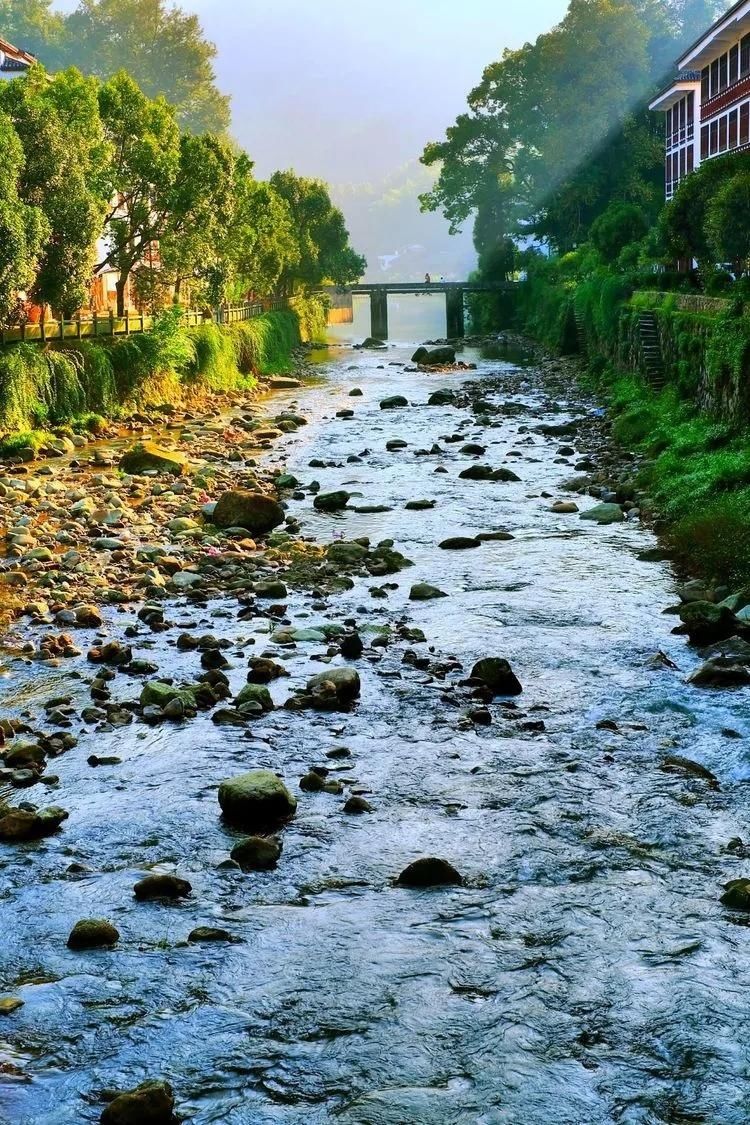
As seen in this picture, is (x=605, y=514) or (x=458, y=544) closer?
(x=458, y=544)

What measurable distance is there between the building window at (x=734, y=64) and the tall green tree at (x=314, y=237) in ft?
101

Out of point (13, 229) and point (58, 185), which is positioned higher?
point (58, 185)

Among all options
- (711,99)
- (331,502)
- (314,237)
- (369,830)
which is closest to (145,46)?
(314,237)

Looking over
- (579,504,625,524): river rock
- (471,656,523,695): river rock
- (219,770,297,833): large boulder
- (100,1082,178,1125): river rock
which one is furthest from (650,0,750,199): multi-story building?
(100,1082,178,1125): river rock

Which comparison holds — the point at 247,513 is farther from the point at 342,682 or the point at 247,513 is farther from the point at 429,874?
the point at 429,874

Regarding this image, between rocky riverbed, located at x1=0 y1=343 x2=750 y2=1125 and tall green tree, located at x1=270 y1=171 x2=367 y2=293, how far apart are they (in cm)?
6372

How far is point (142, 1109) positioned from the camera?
265 inches

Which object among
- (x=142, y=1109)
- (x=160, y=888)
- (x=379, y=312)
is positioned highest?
(x=379, y=312)

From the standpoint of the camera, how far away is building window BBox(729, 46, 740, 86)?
2053 inches

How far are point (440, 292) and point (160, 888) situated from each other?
274 feet

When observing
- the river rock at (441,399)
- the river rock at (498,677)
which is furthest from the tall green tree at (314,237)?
the river rock at (498,677)

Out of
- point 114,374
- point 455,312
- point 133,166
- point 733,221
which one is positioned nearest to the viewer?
point 733,221

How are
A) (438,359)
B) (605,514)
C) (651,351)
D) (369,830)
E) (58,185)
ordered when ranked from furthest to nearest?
1. (438,359)
2. (651,351)
3. (58,185)
4. (605,514)
5. (369,830)

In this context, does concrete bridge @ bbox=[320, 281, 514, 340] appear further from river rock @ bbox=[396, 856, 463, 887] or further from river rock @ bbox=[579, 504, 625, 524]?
river rock @ bbox=[396, 856, 463, 887]
